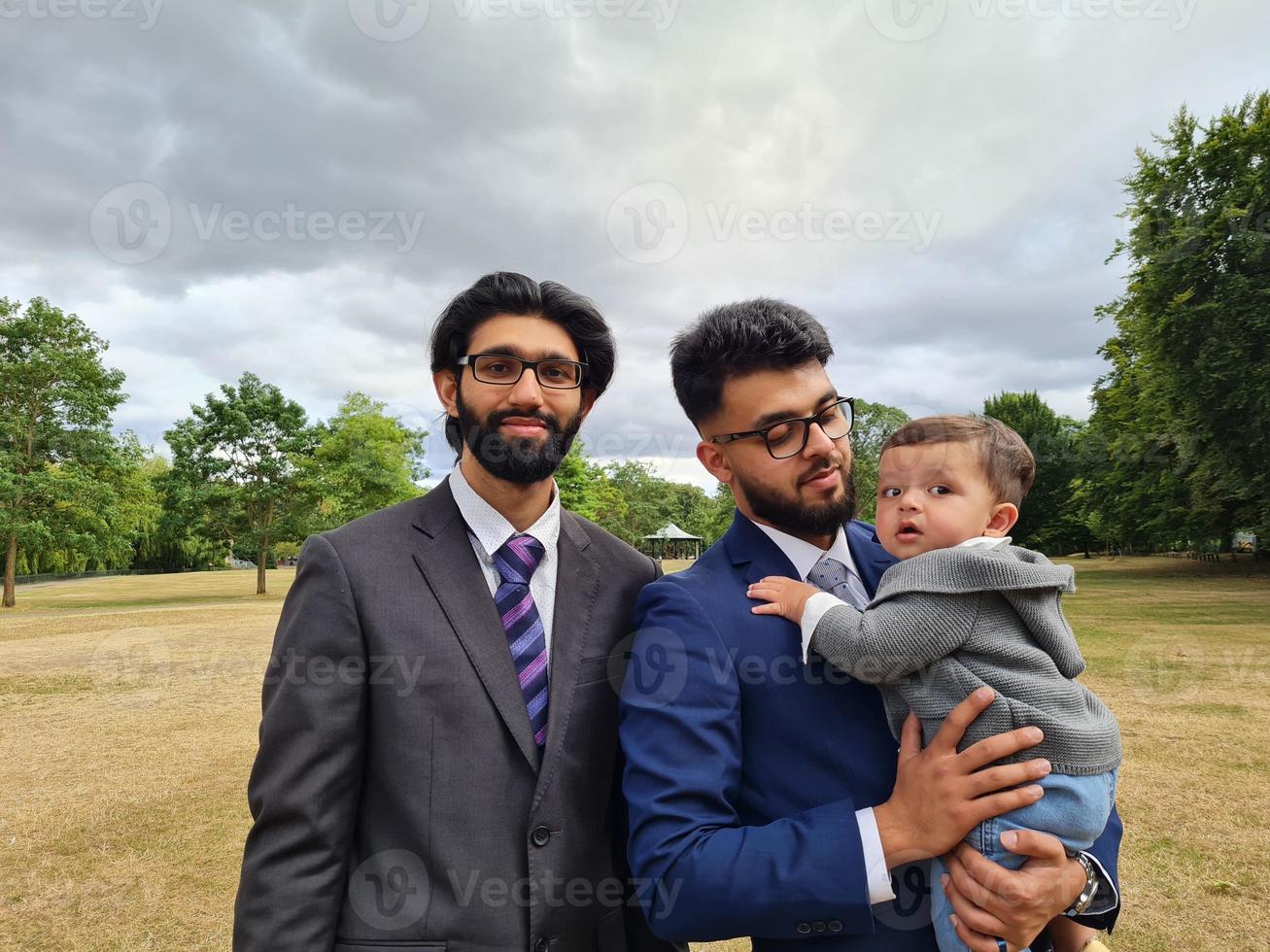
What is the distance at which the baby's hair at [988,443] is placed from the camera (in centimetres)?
228

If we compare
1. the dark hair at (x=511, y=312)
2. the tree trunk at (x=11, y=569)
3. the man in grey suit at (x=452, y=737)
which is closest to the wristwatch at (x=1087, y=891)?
the man in grey suit at (x=452, y=737)

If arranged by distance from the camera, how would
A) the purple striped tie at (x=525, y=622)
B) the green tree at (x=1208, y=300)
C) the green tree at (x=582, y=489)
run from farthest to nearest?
the green tree at (x=582, y=489) → the green tree at (x=1208, y=300) → the purple striped tie at (x=525, y=622)

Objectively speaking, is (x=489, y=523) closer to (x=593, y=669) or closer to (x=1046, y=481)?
(x=593, y=669)

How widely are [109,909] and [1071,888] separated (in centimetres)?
640

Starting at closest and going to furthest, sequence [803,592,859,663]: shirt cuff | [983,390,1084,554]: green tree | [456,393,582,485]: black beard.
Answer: [803,592,859,663]: shirt cuff → [456,393,582,485]: black beard → [983,390,1084,554]: green tree

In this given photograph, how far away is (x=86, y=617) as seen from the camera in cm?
2495

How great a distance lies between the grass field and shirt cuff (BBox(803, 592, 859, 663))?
4284mm

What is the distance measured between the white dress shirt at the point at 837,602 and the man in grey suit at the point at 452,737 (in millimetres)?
668

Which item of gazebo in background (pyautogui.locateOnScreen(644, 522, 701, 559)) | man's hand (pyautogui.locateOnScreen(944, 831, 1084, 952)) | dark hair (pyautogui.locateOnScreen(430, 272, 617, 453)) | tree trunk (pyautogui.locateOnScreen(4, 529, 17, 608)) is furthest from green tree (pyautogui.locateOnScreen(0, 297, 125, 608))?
gazebo in background (pyautogui.locateOnScreen(644, 522, 701, 559))

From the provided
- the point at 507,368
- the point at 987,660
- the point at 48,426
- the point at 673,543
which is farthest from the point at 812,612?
the point at 673,543

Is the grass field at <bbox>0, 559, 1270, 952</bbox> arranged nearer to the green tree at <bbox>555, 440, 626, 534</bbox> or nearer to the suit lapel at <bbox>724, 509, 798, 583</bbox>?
the suit lapel at <bbox>724, 509, 798, 583</bbox>

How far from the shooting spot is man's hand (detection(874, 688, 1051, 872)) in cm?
170

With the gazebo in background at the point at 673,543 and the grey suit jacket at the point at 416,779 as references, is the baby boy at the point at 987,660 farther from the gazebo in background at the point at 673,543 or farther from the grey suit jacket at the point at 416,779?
the gazebo in background at the point at 673,543

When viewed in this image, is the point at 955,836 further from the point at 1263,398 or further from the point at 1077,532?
the point at 1077,532
